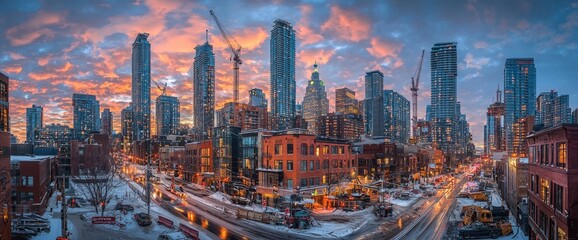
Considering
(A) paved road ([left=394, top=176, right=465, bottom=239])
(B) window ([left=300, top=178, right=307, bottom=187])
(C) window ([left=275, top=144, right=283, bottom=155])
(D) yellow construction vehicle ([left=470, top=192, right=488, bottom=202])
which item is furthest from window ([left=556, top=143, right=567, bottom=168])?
(D) yellow construction vehicle ([left=470, top=192, right=488, bottom=202])

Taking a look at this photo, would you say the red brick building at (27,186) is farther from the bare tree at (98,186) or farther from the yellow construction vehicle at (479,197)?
the yellow construction vehicle at (479,197)

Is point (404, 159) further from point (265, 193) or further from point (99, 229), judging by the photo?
point (99, 229)

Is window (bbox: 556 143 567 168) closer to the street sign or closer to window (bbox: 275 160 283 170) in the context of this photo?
window (bbox: 275 160 283 170)

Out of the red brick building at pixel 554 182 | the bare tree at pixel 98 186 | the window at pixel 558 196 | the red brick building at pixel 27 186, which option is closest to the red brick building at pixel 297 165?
the bare tree at pixel 98 186

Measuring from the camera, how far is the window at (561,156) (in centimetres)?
2922

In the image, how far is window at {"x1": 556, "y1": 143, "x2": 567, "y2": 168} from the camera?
29.2 meters

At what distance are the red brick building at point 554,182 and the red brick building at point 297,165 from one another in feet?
113

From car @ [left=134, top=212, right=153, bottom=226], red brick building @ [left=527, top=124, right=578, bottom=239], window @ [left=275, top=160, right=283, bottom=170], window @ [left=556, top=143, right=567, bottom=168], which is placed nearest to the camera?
red brick building @ [left=527, top=124, right=578, bottom=239]

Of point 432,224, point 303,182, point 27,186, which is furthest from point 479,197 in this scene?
point 27,186

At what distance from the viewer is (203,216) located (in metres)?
56.0

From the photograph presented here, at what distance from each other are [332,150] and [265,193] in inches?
633

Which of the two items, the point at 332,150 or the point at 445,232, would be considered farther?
the point at 332,150

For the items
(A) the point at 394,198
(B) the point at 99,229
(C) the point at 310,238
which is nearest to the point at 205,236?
(C) the point at 310,238

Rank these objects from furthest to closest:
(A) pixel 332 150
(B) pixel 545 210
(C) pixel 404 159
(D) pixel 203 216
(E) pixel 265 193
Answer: (C) pixel 404 159 → (A) pixel 332 150 → (E) pixel 265 193 → (D) pixel 203 216 → (B) pixel 545 210
